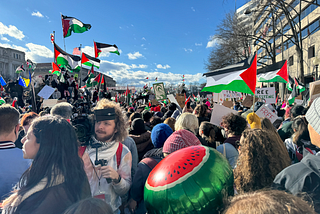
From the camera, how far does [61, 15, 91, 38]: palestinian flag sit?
31.7 ft

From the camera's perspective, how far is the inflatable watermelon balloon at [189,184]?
4.01ft

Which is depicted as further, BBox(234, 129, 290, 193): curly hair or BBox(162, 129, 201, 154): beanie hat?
BBox(162, 129, 201, 154): beanie hat

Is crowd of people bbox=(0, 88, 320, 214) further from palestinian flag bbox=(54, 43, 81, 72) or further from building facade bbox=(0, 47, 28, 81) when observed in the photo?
building facade bbox=(0, 47, 28, 81)

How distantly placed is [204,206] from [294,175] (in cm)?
69

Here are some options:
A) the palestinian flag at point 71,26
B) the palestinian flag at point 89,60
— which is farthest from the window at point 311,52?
the palestinian flag at point 71,26

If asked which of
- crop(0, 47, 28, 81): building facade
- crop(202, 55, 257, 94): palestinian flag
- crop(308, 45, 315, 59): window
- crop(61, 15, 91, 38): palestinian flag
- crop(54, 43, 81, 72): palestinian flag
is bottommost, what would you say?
crop(202, 55, 257, 94): palestinian flag

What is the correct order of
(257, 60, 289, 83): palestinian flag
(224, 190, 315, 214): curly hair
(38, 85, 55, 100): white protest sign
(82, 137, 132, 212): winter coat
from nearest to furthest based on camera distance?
1. (224, 190, 315, 214): curly hair
2. (82, 137, 132, 212): winter coat
3. (38, 85, 55, 100): white protest sign
4. (257, 60, 289, 83): palestinian flag

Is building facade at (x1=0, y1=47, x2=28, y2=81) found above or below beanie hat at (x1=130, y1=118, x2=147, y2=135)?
above

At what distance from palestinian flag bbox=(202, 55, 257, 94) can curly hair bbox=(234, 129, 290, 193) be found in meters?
2.25

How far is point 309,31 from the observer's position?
81.9 ft

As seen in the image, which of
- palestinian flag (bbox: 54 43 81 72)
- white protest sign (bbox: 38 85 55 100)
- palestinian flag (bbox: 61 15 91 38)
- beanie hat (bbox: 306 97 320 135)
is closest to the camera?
beanie hat (bbox: 306 97 320 135)

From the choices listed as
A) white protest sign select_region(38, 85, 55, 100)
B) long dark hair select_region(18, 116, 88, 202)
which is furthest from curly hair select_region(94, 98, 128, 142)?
white protest sign select_region(38, 85, 55, 100)

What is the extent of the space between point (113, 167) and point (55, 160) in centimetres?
73

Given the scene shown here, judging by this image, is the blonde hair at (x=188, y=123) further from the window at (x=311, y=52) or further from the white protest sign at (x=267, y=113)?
the window at (x=311, y=52)
